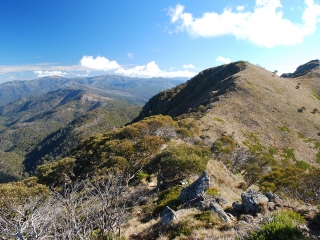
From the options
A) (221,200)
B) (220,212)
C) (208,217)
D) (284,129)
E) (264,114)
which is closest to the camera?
(208,217)

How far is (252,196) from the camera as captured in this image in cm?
1167

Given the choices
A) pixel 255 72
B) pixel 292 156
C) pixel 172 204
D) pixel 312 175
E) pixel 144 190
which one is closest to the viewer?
pixel 172 204

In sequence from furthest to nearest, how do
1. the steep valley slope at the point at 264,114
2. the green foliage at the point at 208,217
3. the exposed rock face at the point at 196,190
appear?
the steep valley slope at the point at 264,114 → the exposed rock face at the point at 196,190 → the green foliage at the point at 208,217

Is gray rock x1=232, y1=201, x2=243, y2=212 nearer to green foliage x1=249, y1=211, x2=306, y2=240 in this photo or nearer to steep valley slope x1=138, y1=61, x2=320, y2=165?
green foliage x1=249, y1=211, x2=306, y2=240

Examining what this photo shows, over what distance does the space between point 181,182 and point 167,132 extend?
19454 mm

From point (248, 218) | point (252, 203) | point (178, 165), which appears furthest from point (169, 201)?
point (248, 218)

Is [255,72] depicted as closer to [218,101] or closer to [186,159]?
[218,101]

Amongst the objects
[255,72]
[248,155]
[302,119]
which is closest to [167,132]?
[248,155]

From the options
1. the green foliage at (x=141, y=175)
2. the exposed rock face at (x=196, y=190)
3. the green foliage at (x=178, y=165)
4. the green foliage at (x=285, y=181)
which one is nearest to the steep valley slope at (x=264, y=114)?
the green foliage at (x=285, y=181)

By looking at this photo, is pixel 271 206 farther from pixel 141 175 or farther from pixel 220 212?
pixel 141 175

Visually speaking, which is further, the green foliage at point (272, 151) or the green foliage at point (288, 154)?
the green foliage at point (272, 151)

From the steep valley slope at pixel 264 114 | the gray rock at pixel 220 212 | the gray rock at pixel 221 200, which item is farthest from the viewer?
the steep valley slope at pixel 264 114

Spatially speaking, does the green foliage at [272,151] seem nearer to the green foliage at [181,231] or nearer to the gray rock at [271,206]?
the gray rock at [271,206]

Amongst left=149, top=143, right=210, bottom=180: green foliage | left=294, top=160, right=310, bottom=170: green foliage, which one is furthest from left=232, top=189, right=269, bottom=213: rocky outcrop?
left=294, top=160, right=310, bottom=170: green foliage
